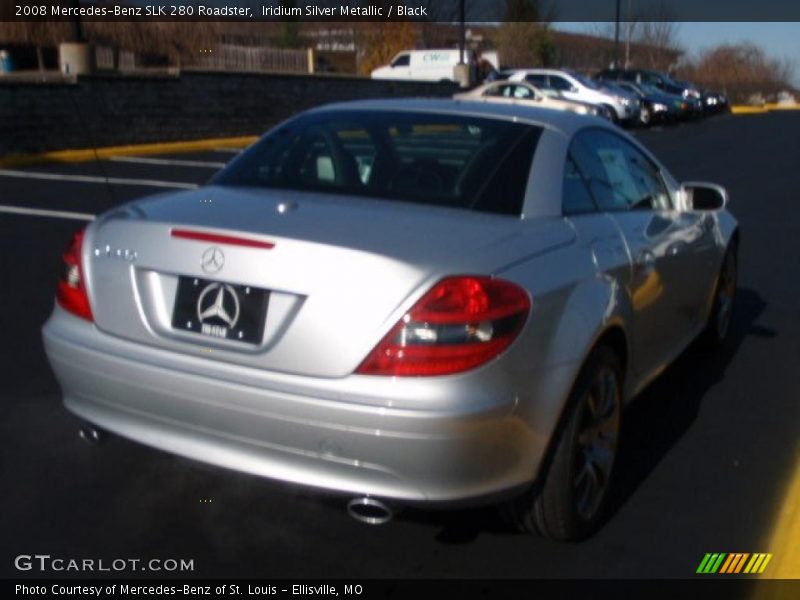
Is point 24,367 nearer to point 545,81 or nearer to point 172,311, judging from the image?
point 172,311

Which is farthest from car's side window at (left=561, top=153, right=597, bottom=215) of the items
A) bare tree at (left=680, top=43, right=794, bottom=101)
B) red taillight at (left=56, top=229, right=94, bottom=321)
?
bare tree at (left=680, top=43, right=794, bottom=101)

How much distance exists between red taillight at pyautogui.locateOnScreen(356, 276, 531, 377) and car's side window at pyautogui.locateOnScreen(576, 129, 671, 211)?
1.25 meters

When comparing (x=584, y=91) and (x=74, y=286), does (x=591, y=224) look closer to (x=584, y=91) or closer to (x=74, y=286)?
(x=74, y=286)

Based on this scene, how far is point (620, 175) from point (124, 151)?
1388cm

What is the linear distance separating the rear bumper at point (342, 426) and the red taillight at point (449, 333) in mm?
45

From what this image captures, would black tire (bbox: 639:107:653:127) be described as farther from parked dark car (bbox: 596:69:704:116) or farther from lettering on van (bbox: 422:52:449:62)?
lettering on van (bbox: 422:52:449:62)

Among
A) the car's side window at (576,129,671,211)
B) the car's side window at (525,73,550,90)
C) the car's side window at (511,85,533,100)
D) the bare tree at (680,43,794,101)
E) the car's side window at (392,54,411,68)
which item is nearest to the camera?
the car's side window at (576,129,671,211)

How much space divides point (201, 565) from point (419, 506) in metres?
0.86

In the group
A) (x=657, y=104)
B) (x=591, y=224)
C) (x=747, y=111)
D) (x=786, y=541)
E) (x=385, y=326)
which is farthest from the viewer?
(x=747, y=111)

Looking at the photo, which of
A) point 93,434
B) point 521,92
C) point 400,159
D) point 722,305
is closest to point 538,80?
point 521,92

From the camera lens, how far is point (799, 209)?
39.7 ft

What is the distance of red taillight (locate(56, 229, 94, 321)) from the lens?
11.0ft

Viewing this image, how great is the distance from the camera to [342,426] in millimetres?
2844

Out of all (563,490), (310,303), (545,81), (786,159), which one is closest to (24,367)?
(310,303)
